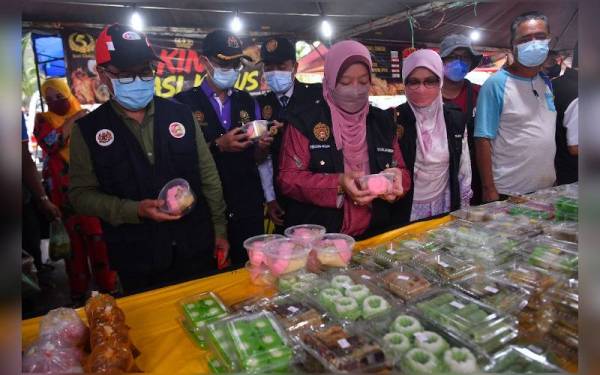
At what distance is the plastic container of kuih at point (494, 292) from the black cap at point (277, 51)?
1.82 metres

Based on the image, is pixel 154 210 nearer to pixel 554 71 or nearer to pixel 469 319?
pixel 469 319

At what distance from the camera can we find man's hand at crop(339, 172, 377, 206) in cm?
210

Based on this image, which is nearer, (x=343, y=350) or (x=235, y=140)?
(x=343, y=350)

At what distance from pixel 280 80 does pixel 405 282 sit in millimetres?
1689

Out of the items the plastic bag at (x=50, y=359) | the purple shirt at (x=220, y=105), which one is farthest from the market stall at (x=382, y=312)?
the purple shirt at (x=220, y=105)

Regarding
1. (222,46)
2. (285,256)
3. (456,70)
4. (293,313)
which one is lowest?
(293,313)

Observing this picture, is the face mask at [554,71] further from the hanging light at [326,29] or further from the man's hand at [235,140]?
the man's hand at [235,140]

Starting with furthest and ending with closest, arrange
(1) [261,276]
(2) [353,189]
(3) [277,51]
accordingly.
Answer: (3) [277,51]
(2) [353,189]
(1) [261,276]

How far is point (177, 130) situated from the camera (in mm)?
2084

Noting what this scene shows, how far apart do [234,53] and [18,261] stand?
1698mm

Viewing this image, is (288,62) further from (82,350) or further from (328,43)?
(82,350)

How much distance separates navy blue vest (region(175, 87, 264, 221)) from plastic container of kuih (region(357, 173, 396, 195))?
895 mm

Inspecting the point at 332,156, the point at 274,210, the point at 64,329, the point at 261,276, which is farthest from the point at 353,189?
the point at 64,329

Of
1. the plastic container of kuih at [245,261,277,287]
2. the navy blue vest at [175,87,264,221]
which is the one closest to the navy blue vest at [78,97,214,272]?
the navy blue vest at [175,87,264,221]
